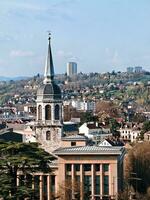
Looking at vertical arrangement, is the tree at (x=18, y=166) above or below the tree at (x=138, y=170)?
above

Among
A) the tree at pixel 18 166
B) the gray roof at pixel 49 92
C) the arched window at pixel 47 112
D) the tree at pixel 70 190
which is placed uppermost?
the gray roof at pixel 49 92

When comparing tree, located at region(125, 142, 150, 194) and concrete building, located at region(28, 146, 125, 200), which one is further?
tree, located at region(125, 142, 150, 194)

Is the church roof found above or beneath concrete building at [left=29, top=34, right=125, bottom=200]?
above

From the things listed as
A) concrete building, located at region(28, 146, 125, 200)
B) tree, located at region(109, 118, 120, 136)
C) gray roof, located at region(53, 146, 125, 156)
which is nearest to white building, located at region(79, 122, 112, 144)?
tree, located at region(109, 118, 120, 136)

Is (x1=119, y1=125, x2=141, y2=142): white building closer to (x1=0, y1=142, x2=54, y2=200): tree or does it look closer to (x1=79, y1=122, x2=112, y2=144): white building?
(x1=79, y1=122, x2=112, y2=144): white building

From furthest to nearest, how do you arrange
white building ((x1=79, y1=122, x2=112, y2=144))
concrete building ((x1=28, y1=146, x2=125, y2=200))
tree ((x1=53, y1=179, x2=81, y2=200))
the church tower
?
white building ((x1=79, y1=122, x2=112, y2=144)) < the church tower < concrete building ((x1=28, y1=146, x2=125, y2=200)) < tree ((x1=53, y1=179, x2=81, y2=200))

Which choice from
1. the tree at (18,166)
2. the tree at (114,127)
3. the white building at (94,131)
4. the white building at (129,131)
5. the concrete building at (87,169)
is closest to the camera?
the tree at (18,166)

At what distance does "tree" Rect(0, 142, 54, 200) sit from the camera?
108 ft

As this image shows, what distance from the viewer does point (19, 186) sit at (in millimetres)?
33344

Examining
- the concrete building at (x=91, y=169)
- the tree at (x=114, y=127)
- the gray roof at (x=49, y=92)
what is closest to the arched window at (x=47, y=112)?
the gray roof at (x=49, y=92)

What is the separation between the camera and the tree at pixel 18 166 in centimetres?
3303

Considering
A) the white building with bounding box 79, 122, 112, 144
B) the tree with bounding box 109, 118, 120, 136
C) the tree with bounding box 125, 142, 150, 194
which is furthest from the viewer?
the tree with bounding box 109, 118, 120, 136

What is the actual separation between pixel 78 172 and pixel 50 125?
3986 millimetres

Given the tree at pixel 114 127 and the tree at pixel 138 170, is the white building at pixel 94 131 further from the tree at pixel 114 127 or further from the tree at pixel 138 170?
the tree at pixel 138 170
